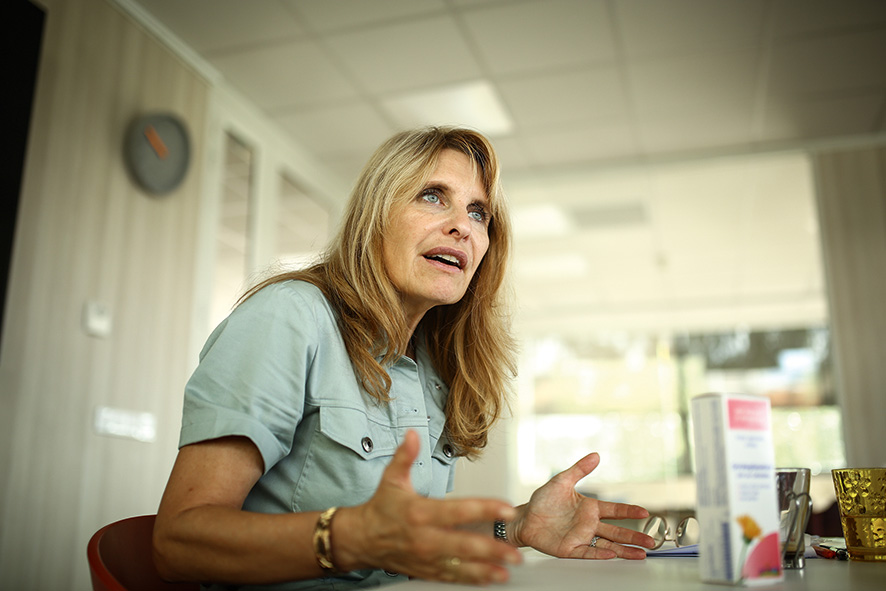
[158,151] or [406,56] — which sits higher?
[406,56]

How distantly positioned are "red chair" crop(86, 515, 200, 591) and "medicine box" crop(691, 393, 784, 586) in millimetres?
682

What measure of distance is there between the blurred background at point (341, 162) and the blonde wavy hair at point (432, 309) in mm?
284

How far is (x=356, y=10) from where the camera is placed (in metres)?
3.31

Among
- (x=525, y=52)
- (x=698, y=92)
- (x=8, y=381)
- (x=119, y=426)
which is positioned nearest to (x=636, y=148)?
(x=698, y=92)

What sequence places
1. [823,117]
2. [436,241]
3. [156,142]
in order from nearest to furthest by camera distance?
[436,241] → [156,142] → [823,117]

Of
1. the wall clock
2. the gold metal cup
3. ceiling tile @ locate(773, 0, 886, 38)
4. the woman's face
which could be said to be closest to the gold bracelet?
the woman's face

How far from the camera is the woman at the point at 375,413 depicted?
731 mm

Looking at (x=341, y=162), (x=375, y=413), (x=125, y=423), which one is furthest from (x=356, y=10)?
(x=375, y=413)

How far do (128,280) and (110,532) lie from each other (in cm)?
238

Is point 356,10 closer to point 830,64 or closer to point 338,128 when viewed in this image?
point 338,128

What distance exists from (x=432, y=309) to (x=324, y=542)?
0.91 meters

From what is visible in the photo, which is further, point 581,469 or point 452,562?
point 581,469

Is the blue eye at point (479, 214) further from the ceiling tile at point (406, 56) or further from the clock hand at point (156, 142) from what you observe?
the clock hand at point (156, 142)

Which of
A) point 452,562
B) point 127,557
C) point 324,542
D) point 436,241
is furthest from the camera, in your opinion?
point 436,241
